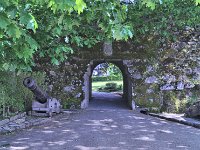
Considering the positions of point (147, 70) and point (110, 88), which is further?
point (110, 88)

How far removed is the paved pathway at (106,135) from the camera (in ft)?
24.7

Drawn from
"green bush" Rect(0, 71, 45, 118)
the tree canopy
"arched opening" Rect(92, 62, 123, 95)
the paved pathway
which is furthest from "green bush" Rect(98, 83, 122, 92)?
the tree canopy

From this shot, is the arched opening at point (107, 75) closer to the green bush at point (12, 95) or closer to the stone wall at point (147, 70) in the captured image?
the stone wall at point (147, 70)

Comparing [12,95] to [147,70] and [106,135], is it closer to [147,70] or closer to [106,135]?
[106,135]

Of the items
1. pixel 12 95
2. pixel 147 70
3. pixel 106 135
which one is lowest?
pixel 106 135

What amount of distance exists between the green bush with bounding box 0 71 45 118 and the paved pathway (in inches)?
50.7

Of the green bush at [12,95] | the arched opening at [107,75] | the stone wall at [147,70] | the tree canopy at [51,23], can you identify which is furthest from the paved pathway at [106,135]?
the arched opening at [107,75]

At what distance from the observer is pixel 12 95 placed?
11.3m

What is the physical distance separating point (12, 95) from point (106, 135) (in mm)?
3867

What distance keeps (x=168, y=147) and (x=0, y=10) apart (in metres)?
4.97

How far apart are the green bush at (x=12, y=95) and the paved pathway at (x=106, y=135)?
4.22ft

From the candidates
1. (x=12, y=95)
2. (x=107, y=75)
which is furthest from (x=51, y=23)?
(x=107, y=75)

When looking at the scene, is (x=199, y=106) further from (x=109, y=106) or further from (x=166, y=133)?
(x=109, y=106)

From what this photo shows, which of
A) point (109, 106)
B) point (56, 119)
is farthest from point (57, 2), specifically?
point (109, 106)
